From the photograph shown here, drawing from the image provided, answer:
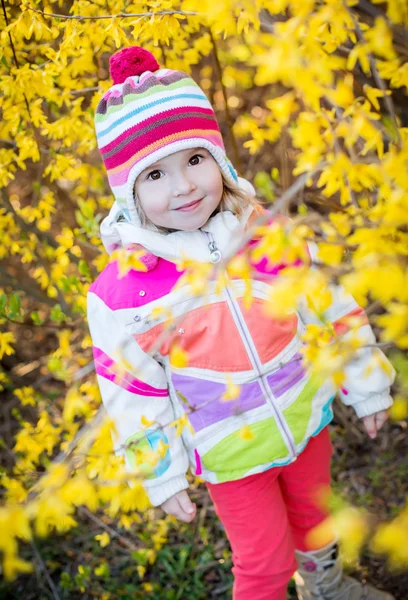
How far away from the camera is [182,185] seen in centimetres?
152

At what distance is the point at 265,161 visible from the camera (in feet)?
14.0

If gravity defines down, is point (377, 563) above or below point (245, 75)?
below

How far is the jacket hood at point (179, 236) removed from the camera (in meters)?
1.58

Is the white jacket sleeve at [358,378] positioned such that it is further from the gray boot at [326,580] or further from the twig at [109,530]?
the twig at [109,530]

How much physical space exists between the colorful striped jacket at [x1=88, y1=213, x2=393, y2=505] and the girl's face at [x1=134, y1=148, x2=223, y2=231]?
63mm

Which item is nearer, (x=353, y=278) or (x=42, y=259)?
(x=353, y=278)

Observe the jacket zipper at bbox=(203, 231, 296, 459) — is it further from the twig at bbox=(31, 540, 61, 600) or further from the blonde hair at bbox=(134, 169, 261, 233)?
the twig at bbox=(31, 540, 61, 600)

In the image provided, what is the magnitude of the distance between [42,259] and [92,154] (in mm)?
769

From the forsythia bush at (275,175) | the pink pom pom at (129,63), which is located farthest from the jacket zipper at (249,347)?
the pink pom pom at (129,63)

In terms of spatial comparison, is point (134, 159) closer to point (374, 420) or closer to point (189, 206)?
point (189, 206)

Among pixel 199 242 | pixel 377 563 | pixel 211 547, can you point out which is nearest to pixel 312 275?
pixel 199 242

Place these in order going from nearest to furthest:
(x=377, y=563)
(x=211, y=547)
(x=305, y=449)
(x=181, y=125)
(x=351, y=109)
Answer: (x=351, y=109)
(x=181, y=125)
(x=305, y=449)
(x=377, y=563)
(x=211, y=547)

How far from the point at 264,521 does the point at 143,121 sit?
1166 mm

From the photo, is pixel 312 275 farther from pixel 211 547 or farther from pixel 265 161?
pixel 265 161
